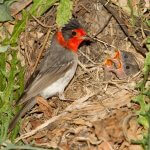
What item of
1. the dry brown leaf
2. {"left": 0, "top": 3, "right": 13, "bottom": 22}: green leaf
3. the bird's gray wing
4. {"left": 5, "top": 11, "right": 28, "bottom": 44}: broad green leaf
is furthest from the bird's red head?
the dry brown leaf

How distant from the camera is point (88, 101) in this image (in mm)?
7641

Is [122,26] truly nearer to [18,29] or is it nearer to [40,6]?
[40,6]

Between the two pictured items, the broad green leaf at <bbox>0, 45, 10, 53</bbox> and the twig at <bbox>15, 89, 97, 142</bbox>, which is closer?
the twig at <bbox>15, 89, 97, 142</bbox>

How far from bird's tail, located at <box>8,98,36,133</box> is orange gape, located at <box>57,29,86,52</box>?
100 centimetres

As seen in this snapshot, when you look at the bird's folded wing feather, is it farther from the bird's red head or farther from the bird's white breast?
the bird's red head

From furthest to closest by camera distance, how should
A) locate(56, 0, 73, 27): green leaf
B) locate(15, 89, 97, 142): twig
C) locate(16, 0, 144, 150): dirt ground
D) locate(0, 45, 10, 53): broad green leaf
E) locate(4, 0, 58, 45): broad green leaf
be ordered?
locate(4, 0, 58, 45): broad green leaf, locate(56, 0, 73, 27): green leaf, locate(0, 45, 10, 53): broad green leaf, locate(15, 89, 97, 142): twig, locate(16, 0, 144, 150): dirt ground

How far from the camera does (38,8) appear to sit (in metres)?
8.29

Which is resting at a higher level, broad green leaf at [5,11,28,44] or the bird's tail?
broad green leaf at [5,11,28,44]

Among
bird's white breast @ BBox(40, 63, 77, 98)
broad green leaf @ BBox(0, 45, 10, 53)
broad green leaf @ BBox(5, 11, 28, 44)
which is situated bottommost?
bird's white breast @ BBox(40, 63, 77, 98)

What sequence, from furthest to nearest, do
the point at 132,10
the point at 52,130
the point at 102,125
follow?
1. the point at 132,10
2. the point at 52,130
3. the point at 102,125

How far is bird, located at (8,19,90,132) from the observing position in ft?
26.2

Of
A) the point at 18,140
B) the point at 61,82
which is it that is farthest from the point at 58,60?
the point at 18,140

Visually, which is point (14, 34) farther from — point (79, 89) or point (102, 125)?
point (102, 125)

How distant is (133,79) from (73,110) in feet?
2.69
